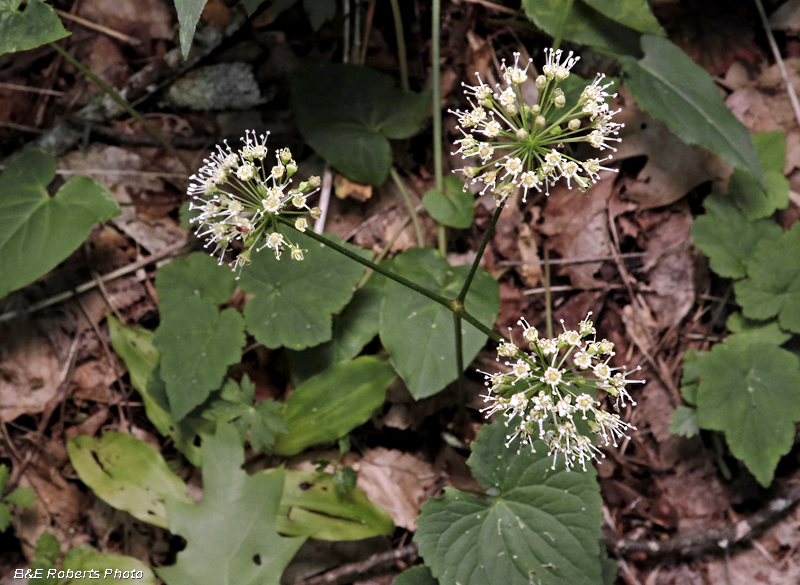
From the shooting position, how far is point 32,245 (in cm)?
336

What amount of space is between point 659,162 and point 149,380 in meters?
3.54

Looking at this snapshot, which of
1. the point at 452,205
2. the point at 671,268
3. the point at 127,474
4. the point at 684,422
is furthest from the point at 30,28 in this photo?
the point at 684,422

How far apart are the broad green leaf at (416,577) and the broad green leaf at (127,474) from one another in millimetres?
1402

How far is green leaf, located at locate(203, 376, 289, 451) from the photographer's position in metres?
3.36

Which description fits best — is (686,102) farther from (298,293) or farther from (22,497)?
Result: (22,497)

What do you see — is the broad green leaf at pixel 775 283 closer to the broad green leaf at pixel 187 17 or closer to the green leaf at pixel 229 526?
the green leaf at pixel 229 526

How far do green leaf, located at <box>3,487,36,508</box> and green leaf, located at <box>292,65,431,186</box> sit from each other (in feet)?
8.99

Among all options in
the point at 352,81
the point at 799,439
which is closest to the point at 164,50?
the point at 352,81

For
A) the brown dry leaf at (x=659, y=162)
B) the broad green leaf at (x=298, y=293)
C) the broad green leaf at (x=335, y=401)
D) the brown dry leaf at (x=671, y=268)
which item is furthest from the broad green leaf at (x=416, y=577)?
the brown dry leaf at (x=659, y=162)

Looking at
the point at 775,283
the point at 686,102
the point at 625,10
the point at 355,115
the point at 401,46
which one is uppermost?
the point at 625,10

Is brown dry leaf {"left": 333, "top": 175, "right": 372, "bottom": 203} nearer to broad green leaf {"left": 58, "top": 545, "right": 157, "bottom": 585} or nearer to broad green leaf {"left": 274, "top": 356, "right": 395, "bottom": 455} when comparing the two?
broad green leaf {"left": 274, "top": 356, "right": 395, "bottom": 455}

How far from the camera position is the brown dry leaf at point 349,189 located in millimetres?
3871

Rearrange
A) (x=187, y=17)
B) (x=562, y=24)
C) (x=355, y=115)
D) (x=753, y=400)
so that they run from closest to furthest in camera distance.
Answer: (x=187, y=17)
(x=562, y=24)
(x=753, y=400)
(x=355, y=115)

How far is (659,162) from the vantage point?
3865 millimetres
